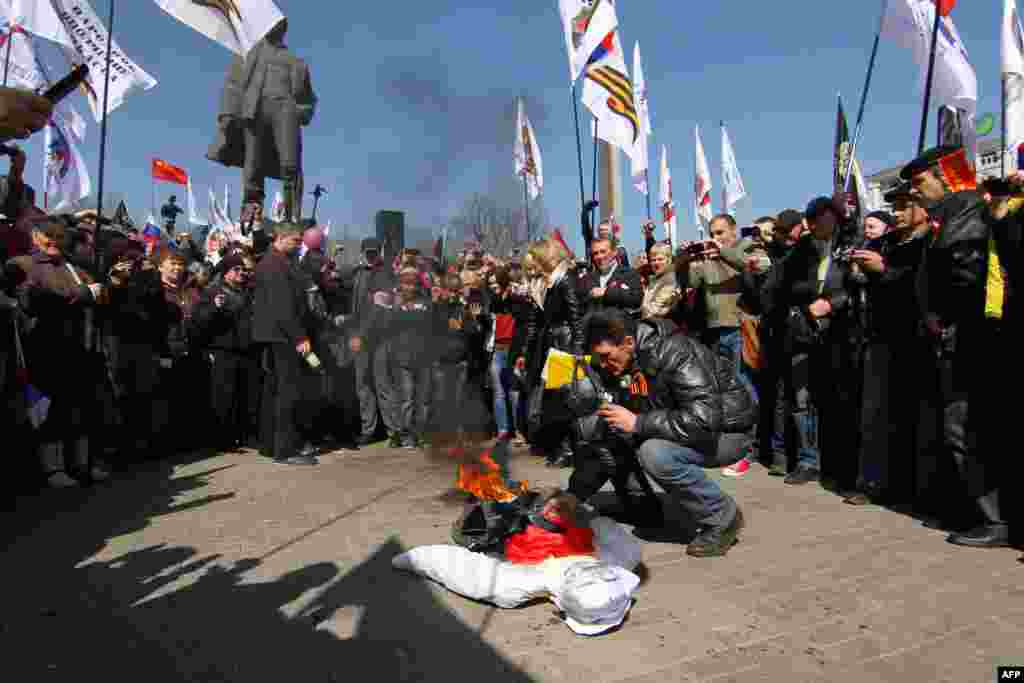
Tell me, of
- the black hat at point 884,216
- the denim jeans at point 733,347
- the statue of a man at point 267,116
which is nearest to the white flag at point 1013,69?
the black hat at point 884,216

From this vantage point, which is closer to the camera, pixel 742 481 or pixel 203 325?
pixel 742 481

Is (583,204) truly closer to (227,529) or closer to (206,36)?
(206,36)

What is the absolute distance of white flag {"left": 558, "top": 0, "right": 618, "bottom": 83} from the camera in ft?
28.8

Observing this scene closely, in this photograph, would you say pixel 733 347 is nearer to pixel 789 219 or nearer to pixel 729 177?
pixel 789 219

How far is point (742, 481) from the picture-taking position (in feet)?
19.7

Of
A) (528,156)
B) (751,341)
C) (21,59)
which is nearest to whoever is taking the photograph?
(751,341)

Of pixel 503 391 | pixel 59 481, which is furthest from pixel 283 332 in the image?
pixel 503 391

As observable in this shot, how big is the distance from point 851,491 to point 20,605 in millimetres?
5287

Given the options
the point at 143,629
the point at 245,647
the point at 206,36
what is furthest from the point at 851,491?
the point at 206,36

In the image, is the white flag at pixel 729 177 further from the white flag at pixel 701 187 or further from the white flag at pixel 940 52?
the white flag at pixel 940 52

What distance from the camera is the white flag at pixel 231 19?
5.77 metres

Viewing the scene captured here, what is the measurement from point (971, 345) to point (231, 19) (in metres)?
5.94

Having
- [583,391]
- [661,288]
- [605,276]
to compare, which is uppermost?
[605,276]

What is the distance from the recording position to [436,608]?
11.4ft
